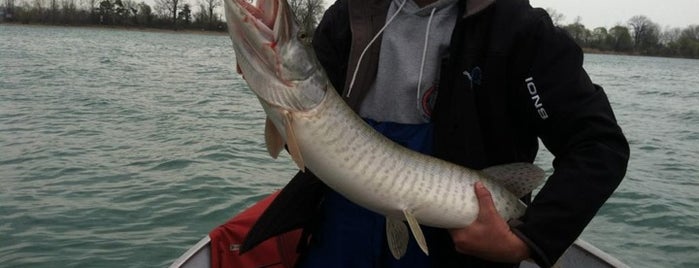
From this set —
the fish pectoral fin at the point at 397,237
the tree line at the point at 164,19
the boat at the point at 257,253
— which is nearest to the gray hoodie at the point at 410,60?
the fish pectoral fin at the point at 397,237

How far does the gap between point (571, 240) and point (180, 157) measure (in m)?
8.41

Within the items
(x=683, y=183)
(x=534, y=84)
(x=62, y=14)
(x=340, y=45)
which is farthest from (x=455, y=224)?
(x=62, y=14)

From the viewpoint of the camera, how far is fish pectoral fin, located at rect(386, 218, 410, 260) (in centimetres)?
221

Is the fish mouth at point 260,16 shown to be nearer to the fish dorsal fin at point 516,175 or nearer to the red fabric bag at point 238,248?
the fish dorsal fin at point 516,175

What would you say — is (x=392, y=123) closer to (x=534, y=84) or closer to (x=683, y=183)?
(x=534, y=84)

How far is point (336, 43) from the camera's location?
2586mm

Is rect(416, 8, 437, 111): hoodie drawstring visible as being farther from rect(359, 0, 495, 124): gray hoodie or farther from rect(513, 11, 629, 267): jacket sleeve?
rect(513, 11, 629, 267): jacket sleeve

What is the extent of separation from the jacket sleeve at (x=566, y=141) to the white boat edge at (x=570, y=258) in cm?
149

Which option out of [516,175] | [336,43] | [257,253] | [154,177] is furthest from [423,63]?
[154,177]

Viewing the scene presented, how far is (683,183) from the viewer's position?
412 inches

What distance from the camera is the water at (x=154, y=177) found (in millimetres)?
6508

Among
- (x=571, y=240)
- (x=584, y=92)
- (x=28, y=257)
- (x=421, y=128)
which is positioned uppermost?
(x=584, y=92)

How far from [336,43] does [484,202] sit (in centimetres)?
92

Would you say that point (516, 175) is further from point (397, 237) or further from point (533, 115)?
point (397, 237)
